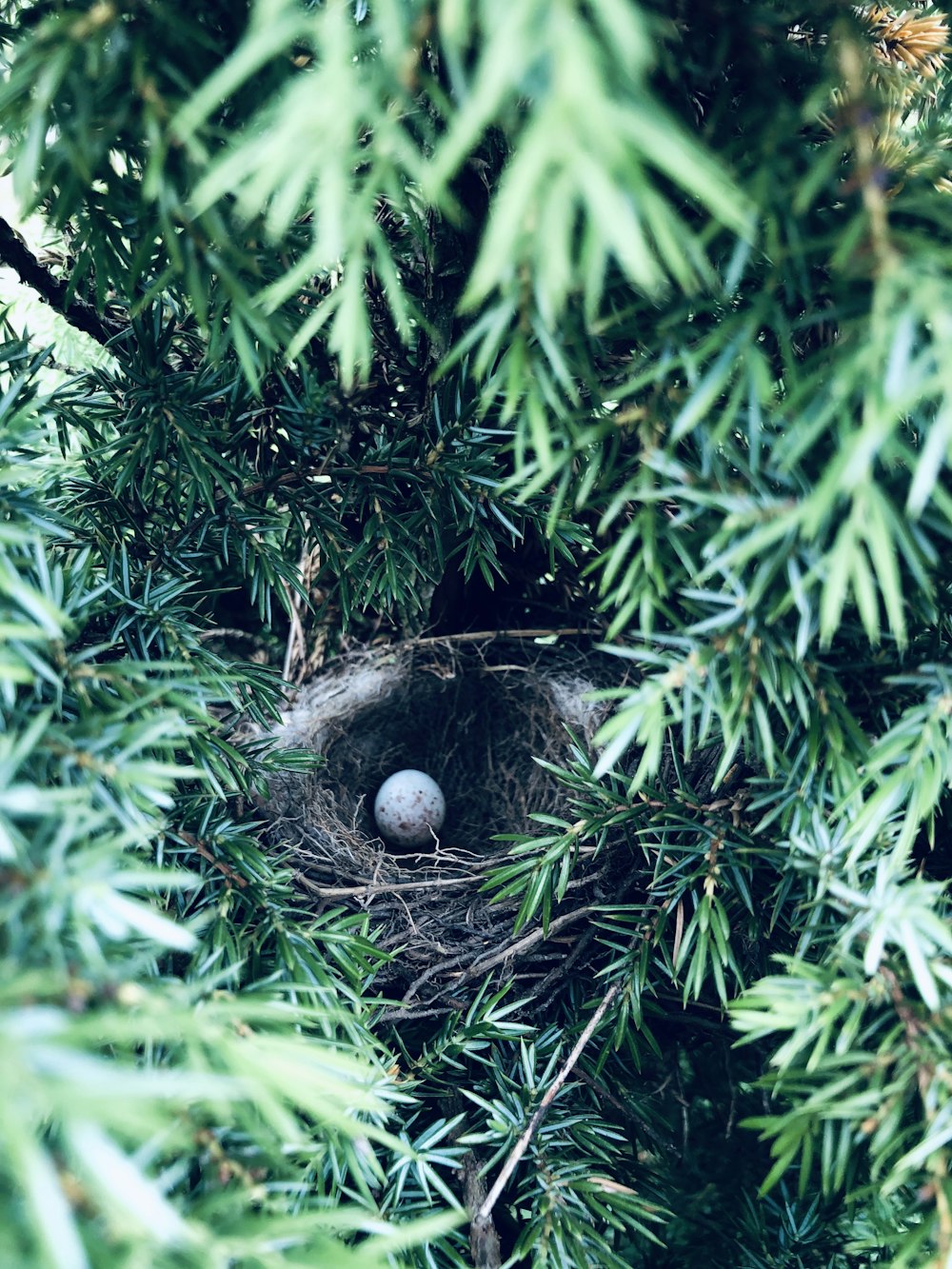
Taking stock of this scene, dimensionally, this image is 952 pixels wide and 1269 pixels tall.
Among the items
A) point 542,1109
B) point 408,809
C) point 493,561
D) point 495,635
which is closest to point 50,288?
point 493,561

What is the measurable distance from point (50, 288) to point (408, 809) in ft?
3.21

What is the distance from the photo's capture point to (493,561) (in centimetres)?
112

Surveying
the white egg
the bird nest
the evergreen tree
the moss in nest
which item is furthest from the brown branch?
the white egg

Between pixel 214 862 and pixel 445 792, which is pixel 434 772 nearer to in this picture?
pixel 445 792

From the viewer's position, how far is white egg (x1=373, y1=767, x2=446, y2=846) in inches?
59.1

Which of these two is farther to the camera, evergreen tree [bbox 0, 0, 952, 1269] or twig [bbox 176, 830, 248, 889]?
twig [bbox 176, 830, 248, 889]

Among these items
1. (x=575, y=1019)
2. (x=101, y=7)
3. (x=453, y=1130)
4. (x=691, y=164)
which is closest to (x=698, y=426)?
(x=691, y=164)

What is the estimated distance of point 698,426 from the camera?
734mm

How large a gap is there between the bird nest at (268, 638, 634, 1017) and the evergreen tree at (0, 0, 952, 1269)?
0.07 m

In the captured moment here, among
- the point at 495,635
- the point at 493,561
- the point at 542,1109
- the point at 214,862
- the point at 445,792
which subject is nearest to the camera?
the point at 214,862

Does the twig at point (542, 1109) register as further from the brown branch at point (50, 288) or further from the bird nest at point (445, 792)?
the brown branch at point (50, 288)

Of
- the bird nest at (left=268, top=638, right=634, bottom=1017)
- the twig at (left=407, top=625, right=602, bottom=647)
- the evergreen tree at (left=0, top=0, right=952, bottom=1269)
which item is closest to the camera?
the evergreen tree at (left=0, top=0, right=952, bottom=1269)

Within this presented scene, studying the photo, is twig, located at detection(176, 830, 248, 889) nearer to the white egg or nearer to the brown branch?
the brown branch

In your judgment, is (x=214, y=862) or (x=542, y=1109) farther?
(x=542, y=1109)
